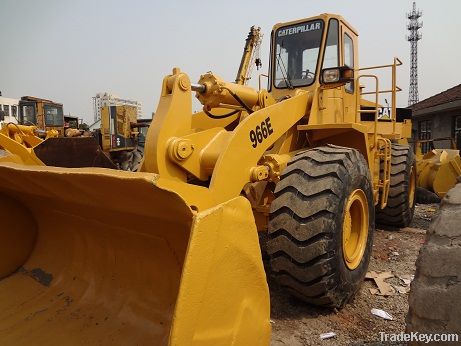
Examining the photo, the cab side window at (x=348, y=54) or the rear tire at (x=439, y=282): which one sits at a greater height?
the cab side window at (x=348, y=54)

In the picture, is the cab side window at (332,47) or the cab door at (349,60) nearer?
the cab side window at (332,47)

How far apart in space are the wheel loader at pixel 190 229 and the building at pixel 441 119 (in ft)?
47.2

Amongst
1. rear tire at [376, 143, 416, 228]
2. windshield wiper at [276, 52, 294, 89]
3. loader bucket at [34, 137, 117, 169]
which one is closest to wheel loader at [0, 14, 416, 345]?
windshield wiper at [276, 52, 294, 89]

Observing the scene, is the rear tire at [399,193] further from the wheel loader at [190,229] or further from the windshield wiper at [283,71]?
the windshield wiper at [283,71]

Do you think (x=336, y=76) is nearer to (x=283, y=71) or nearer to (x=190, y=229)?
(x=283, y=71)

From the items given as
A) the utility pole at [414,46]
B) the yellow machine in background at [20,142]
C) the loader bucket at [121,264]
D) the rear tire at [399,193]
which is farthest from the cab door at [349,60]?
the utility pole at [414,46]

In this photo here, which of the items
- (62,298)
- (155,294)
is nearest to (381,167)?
(155,294)

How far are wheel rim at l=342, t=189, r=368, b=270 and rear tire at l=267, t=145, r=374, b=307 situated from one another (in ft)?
1.26

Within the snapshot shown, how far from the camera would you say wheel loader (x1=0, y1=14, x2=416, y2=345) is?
1934mm

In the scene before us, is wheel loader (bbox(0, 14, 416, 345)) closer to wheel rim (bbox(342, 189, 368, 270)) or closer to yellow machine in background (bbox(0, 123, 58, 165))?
wheel rim (bbox(342, 189, 368, 270))

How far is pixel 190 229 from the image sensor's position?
1849 mm

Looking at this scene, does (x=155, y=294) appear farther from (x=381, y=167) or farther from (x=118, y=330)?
(x=381, y=167)

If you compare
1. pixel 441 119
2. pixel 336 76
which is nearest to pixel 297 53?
pixel 336 76

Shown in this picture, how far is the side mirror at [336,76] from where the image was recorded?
12.6 feet
